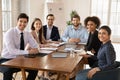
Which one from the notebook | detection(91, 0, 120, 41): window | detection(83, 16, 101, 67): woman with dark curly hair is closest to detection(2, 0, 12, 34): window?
detection(83, 16, 101, 67): woman with dark curly hair

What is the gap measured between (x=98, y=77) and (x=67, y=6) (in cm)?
598

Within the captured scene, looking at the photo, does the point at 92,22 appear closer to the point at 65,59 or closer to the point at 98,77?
the point at 65,59

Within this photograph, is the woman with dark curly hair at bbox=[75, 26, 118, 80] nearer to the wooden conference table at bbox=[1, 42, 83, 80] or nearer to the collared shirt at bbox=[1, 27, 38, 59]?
the wooden conference table at bbox=[1, 42, 83, 80]

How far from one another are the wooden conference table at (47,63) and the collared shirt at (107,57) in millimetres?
300

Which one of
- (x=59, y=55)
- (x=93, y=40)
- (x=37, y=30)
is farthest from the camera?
(x=37, y=30)

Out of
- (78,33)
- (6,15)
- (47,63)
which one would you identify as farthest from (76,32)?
(6,15)

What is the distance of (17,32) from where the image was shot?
296 cm

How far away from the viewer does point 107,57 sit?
2354 mm

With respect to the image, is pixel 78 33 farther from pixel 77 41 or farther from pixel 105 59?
pixel 105 59

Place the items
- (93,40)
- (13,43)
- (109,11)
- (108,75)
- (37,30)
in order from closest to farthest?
1. (108,75)
2. (13,43)
3. (93,40)
4. (37,30)
5. (109,11)

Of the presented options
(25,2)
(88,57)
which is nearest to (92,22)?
(88,57)

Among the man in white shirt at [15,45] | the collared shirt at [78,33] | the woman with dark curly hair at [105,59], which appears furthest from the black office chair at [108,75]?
the collared shirt at [78,33]

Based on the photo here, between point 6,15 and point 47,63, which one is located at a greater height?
point 6,15

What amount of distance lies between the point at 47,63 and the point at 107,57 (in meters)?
0.71
